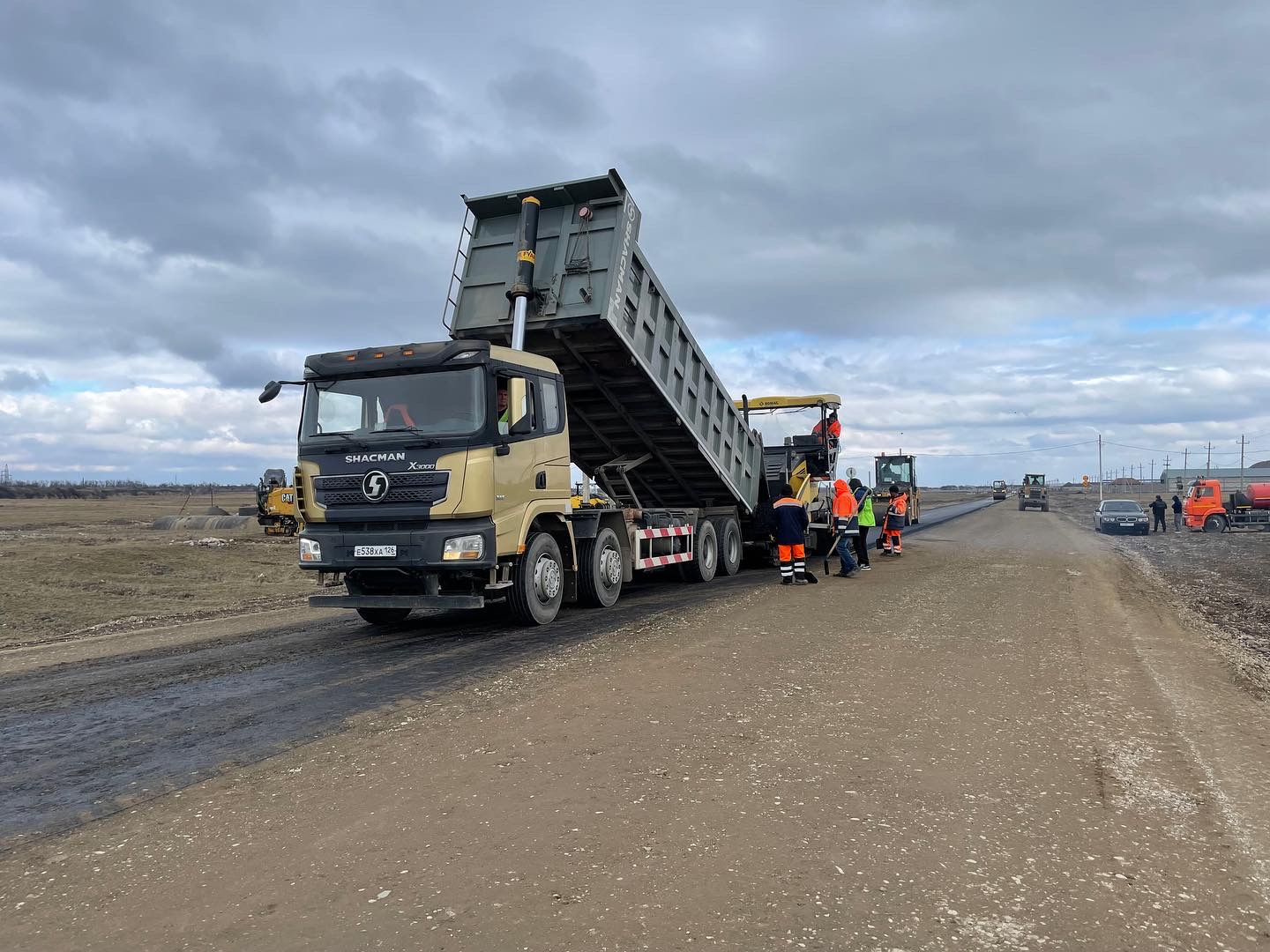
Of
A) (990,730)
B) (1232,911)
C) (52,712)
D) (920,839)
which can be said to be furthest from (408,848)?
(52,712)

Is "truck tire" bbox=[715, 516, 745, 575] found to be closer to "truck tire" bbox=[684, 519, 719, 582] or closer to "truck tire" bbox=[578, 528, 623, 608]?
"truck tire" bbox=[684, 519, 719, 582]

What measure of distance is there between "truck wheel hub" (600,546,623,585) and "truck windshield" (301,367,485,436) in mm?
2962

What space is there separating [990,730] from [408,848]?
3.44 metres

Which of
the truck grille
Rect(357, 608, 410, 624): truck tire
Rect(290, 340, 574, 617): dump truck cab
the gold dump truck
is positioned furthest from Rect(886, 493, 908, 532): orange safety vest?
the truck grille

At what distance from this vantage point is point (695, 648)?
24.9ft

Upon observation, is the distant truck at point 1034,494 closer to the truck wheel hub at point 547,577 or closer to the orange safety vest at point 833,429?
the orange safety vest at point 833,429

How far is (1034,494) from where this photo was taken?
56.0m

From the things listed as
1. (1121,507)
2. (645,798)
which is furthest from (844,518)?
(1121,507)

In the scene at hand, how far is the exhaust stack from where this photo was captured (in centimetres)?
986

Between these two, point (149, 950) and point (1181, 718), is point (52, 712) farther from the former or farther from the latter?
point (1181, 718)

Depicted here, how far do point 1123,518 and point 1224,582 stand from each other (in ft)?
53.5

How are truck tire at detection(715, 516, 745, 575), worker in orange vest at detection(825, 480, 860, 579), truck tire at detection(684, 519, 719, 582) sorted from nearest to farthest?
truck tire at detection(684, 519, 719, 582)
worker in orange vest at detection(825, 480, 860, 579)
truck tire at detection(715, 516, 745, 575)

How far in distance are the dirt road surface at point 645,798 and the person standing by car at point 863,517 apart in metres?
6.63

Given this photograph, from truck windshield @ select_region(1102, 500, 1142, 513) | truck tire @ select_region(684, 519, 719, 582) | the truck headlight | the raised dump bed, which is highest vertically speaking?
the raised dump bed
